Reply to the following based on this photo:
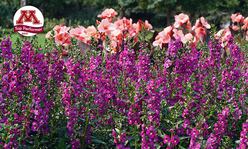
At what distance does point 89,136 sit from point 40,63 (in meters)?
0.82

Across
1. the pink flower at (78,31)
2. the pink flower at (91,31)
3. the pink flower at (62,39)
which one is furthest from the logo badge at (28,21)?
the pink flower at (91,31)

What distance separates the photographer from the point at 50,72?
8.45 feet

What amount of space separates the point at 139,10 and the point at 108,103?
39.1 m

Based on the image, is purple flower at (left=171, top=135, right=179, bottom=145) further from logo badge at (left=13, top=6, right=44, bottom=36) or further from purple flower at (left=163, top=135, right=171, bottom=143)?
logo badge at (left=13, top=6, right=44, bottom=36)

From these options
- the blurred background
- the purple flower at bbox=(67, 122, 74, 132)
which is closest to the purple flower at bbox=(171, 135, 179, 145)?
the purple flower at bbox=(67, 122, 74, 132)

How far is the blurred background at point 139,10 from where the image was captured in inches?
1073

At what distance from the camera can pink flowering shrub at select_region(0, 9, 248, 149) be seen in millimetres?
2178

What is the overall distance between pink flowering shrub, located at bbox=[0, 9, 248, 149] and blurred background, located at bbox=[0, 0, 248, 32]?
1817 cm

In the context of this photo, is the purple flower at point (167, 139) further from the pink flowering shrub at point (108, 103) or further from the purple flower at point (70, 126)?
the purple flower at point (70, 126)

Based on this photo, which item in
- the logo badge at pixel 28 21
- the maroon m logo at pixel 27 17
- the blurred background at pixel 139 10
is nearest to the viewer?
the logo badge at pixel 28 21

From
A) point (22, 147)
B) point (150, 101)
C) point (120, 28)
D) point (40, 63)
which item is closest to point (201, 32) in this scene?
point (120, 28)

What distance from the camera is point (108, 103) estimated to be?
2.79 m

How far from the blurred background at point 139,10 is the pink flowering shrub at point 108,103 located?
18.2m

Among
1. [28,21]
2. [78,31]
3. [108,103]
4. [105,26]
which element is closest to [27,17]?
[28,21]
